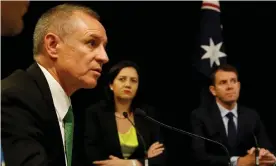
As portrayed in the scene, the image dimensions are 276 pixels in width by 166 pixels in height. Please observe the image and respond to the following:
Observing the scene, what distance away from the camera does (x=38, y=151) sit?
0.94 metres

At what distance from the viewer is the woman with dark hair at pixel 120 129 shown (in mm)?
2576

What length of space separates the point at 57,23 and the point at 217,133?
1.74 meters

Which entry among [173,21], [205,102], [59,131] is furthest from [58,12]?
[173,21]

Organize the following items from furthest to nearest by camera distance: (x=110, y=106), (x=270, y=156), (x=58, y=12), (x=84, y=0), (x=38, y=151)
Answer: (x=84, y=0) < (x=110, y=106) < (x=270, y=156) < (x=58, y=12) < (x=38, y=151)

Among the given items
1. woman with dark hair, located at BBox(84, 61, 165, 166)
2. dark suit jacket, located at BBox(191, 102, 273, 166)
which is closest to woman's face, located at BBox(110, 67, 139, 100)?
woman with dark hair, located at BBox(84, 61, 165, 166)

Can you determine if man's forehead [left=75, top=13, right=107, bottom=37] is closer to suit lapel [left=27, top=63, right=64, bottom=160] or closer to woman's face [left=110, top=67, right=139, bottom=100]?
suit lapel [left=27, top=63, right=64, bottom=160]

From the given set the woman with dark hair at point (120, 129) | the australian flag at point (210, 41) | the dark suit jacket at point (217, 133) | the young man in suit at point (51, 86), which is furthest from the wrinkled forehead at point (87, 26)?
the australian flag at point (210, 41)

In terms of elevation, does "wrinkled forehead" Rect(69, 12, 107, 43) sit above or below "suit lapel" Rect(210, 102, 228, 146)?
Result: above

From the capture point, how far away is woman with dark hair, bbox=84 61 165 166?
2.58m

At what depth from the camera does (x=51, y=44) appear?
1.21 metres

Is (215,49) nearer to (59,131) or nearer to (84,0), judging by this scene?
(84,0)

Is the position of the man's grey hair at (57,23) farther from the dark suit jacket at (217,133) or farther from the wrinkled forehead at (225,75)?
the wrinkled forehead at (225,75)

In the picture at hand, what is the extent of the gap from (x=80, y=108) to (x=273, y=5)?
2.10 m

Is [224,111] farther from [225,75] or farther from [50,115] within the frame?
[50,115]
